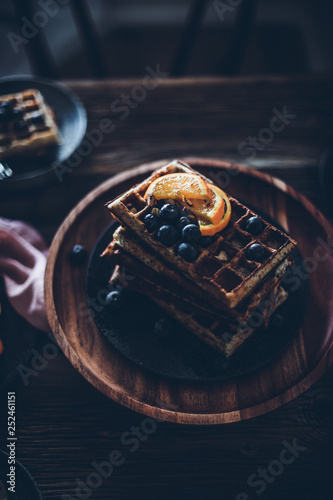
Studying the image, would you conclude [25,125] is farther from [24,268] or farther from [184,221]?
[184,221]

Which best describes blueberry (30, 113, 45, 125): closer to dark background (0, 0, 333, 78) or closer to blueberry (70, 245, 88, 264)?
blueberry (70, 245, 88, 264)

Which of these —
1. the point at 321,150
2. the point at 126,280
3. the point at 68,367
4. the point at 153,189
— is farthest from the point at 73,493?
the point at 321,150

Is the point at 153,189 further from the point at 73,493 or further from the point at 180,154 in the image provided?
the point at 73,493

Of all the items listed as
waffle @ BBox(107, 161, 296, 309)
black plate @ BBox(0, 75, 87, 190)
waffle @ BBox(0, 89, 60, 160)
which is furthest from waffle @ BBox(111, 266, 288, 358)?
waffle @ BBox(0, 89, 60, 160)

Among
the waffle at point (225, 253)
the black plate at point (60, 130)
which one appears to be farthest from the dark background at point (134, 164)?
the waffle at point (225, 253)

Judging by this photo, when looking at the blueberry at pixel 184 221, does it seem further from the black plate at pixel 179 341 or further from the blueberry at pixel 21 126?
the blueberry at pixel 21 126
